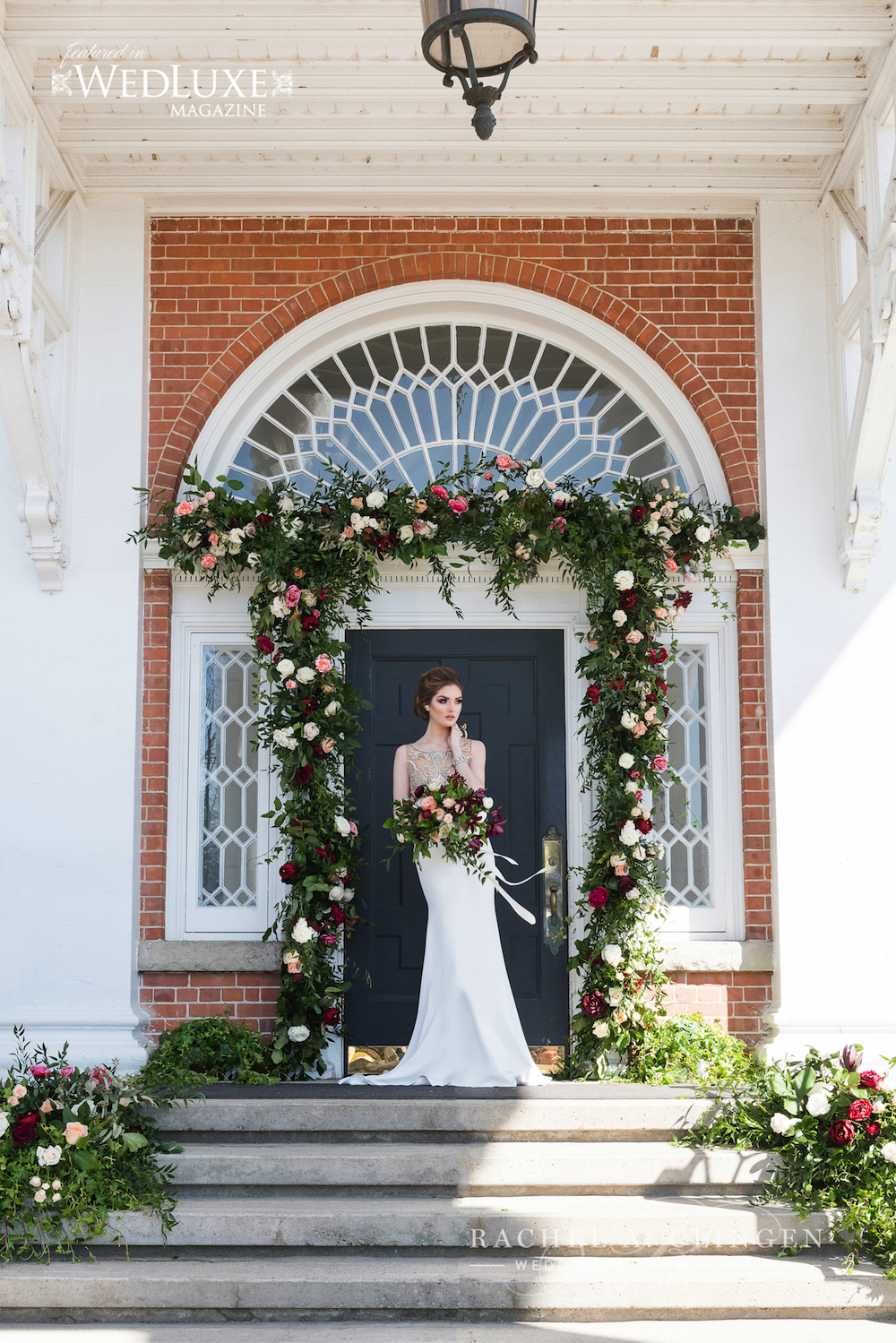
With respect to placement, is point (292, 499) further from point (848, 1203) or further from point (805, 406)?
point (848, 1203)

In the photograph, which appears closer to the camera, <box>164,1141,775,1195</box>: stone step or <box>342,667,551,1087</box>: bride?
<box>164,1141,775,1195</box>: stone step

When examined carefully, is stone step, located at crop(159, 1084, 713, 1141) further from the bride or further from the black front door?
the black front door

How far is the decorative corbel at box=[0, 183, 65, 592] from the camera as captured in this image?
5.36 meters

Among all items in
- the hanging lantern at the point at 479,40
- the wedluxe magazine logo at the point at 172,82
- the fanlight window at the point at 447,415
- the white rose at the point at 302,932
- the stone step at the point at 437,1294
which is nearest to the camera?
the hanging lantern at the point at 479,40

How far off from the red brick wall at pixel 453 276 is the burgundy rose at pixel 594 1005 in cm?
234

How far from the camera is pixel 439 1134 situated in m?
5.16

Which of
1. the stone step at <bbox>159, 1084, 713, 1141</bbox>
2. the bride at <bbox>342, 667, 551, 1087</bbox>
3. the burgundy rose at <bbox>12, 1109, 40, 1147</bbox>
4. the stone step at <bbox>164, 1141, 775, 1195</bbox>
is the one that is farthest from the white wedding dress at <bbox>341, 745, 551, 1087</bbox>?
the burgundy rose at <bbox>12, 1109, 40, 1147</bbox>

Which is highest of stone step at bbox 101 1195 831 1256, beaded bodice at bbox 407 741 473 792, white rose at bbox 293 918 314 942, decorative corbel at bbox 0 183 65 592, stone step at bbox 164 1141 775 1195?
decorative corbel at bbox 0 183 65 592

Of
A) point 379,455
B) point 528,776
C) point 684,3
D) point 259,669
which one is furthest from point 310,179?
point 528,776

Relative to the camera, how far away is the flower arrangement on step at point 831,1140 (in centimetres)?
458

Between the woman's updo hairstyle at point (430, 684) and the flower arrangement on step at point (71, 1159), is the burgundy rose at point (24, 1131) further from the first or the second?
the woman's updo hairstyle at point (430, 684)

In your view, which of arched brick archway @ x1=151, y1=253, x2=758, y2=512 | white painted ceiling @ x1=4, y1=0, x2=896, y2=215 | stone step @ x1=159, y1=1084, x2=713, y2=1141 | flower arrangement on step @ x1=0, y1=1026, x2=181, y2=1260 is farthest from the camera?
arched brick archway @ x1=151, y1=253, x2=758, y2=512

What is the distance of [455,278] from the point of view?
22.0 feet

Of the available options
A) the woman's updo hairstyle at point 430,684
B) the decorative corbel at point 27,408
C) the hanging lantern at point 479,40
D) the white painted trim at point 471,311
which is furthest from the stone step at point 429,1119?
the hanging lantern at point 479,40
